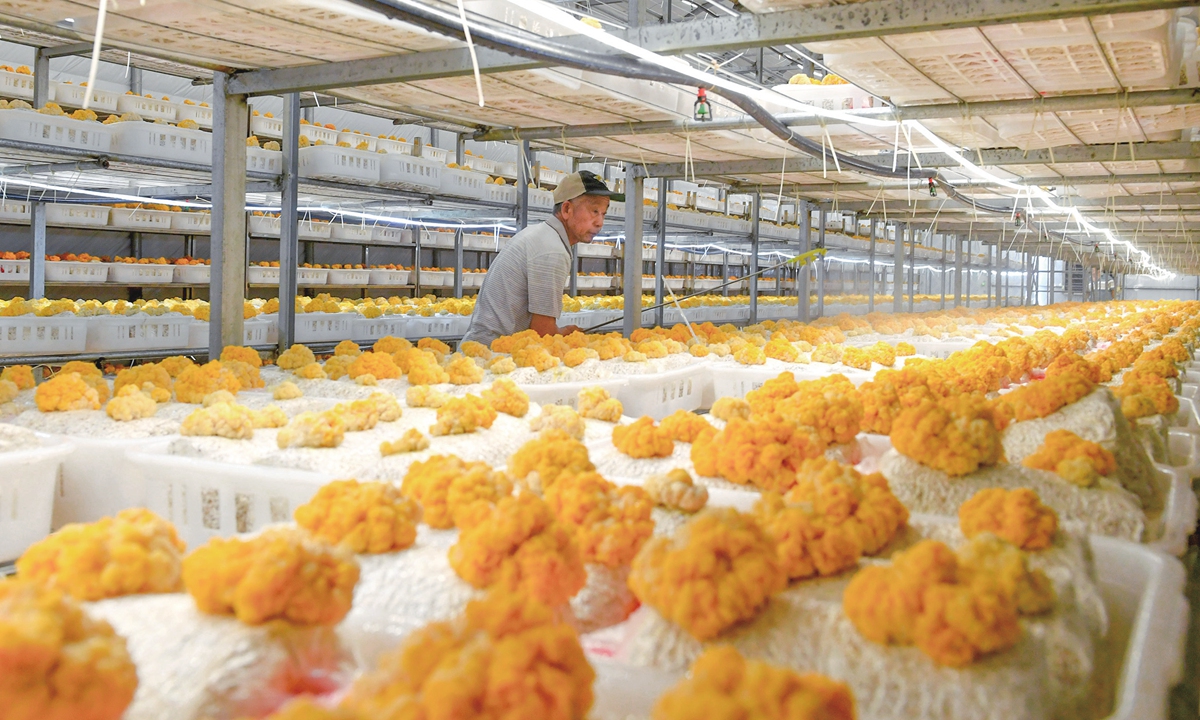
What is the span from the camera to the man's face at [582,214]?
13.8 ft

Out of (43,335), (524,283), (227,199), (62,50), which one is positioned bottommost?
(43,335)

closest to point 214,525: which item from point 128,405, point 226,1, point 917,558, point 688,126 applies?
point 128,405

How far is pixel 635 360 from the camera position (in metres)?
3.84

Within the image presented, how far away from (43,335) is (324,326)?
1.48m

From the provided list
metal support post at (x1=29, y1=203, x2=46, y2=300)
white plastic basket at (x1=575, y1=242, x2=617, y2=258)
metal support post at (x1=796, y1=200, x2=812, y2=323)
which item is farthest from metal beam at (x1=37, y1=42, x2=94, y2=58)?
white plastic basket at (x1=575, y1=242, x2=617, y2=258)

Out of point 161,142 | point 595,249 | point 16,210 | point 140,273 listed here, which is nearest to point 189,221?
point 140,273

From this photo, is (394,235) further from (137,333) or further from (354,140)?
(137,333)

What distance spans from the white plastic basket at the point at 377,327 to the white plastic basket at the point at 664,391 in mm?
2449

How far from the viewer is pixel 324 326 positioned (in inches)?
216

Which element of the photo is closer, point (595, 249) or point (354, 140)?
point (354, 140)

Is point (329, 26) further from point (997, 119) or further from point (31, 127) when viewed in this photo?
point (997, 119)

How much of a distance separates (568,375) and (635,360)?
0.52 m

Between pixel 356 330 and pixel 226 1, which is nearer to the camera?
pixel 226 1

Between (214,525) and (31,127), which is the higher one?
(31,127)
